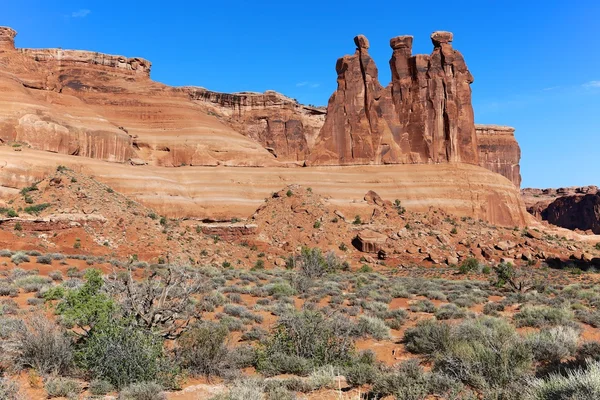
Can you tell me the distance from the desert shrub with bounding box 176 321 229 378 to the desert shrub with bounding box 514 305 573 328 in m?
8.41

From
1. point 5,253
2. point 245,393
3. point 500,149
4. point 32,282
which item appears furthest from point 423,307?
point 500,149

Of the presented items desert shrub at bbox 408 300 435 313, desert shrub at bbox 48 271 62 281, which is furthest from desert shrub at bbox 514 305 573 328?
desert shrub at bbox 48 271 62 281

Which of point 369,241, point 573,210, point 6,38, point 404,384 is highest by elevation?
point 6,38

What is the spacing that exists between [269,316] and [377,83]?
55.0 m

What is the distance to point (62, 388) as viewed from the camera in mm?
7152

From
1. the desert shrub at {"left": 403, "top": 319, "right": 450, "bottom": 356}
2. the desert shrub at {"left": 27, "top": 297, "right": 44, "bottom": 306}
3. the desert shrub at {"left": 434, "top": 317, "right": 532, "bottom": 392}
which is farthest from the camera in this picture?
the desert shrub at {"left": 27, "top": 297, "right": 44, "bottom": 306}

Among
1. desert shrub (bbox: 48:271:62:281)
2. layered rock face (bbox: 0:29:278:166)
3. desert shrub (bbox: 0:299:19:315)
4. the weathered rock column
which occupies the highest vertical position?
the weathered rock column

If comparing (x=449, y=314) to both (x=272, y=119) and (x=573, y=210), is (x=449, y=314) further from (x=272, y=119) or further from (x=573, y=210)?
(x=573, y=210)

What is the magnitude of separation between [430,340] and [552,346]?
2466mm

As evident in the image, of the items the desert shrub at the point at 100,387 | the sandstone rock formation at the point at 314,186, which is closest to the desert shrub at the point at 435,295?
the desert shrub at the point at 100,387

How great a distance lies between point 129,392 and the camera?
6.90 m

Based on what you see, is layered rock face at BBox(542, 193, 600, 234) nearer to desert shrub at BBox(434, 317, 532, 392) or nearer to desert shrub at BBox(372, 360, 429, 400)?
desert shrub at BBox(434, 317, 532, 392)

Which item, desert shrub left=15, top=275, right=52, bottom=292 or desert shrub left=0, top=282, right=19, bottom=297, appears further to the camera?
desert shrub left=15, top=275, right=52, bottom=292

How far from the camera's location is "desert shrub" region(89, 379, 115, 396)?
23.6 feet
